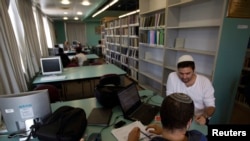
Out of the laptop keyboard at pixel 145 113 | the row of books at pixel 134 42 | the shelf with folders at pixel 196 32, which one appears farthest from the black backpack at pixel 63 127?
the row of books at pixel 134 42

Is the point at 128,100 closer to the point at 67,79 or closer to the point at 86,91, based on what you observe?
the point at 67,79

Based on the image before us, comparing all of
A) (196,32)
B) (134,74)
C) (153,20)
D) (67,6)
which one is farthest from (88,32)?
(196,32)

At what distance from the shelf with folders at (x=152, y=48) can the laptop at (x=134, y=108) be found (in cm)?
178

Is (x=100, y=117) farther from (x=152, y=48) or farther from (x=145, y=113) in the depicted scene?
(x=152, y=48)

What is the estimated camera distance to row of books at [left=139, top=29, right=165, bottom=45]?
311 cm

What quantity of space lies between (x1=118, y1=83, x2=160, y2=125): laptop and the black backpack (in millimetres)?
401

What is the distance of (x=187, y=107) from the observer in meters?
0.80

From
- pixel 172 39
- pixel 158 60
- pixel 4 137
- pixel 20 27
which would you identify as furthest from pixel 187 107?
pixel 20 27

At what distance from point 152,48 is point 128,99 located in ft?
8.71

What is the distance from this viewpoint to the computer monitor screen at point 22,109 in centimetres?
112

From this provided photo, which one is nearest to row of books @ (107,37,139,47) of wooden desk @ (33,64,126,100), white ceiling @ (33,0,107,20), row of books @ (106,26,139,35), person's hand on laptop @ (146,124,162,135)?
row of books @ (106,26,139,35)

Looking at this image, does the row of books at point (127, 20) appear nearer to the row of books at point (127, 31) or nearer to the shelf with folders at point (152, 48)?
the row of books at point (127, 31)

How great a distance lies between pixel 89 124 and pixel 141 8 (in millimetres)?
3407

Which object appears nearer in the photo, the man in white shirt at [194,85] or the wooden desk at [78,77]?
the man in white shirt at [194,85]
